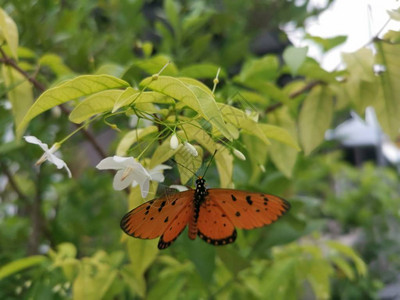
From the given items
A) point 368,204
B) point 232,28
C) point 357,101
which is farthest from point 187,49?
point 368,204

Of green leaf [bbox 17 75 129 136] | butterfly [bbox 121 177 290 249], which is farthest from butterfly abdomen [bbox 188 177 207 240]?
green leaf [bbox 17 75 129 136]

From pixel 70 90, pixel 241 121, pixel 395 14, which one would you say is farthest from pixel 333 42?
pixel 70 90

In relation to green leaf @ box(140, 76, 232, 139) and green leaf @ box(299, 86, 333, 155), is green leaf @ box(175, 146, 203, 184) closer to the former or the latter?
green leaf @ box(140, 76, 232, 139)

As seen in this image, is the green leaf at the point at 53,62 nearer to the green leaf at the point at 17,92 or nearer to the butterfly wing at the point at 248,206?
the green leaf at the point at 17,92

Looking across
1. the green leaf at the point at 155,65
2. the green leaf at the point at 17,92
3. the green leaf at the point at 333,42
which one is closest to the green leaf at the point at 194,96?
the green leaf at the point at 155,65

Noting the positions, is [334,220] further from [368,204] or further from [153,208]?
[153,208]

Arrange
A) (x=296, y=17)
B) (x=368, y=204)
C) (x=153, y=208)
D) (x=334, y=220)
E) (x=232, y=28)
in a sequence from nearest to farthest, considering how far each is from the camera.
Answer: (x=153, y=208) < (x=232, y=28) < (x=296, y=17) < (x=368, y=204) < (x=334, y=220)
